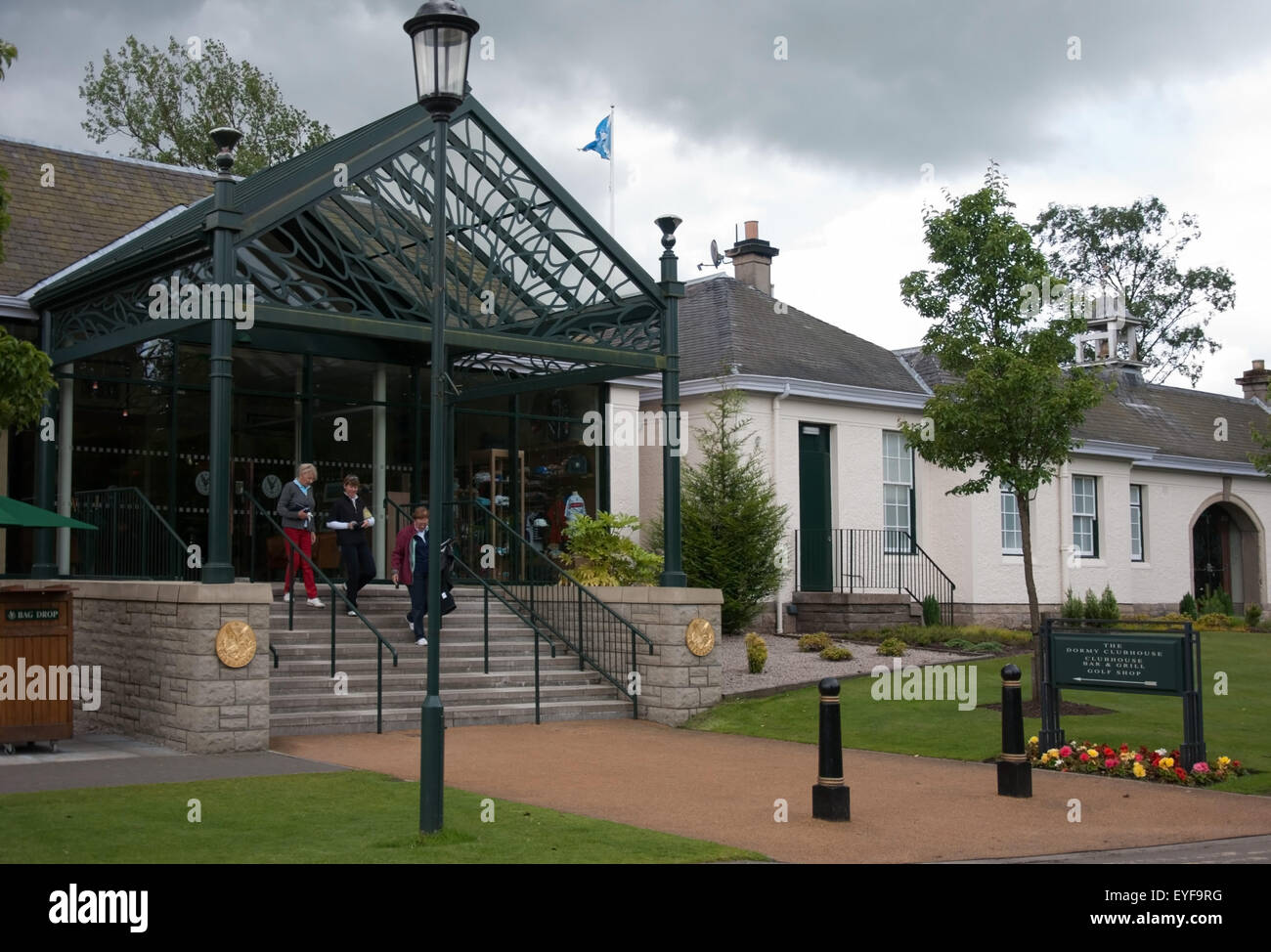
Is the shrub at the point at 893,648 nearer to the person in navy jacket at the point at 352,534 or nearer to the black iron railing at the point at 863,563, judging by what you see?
the black iron railing at the point at 863,563

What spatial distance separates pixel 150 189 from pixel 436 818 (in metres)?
14.1

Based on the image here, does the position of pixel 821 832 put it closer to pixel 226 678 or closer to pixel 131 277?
pixel 226 678

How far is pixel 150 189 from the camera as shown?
63.8 ft

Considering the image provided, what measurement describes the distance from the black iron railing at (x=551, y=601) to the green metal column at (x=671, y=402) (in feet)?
2.75

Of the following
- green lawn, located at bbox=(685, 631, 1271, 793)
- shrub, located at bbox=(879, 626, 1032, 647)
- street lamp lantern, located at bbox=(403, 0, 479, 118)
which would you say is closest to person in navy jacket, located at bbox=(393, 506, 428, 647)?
green lawn, located at bbox=(685, 631, 1271, 793)

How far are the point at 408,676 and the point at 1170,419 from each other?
2508 centimetres

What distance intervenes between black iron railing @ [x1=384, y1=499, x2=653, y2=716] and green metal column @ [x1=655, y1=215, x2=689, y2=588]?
840 millimetres

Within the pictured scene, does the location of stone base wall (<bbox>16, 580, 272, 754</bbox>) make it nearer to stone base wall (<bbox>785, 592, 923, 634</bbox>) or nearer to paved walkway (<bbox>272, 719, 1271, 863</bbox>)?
paved walkway (<bbox>272, 719, 1271, 863</bbox>)

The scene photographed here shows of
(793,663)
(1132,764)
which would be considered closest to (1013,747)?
(1132,764)

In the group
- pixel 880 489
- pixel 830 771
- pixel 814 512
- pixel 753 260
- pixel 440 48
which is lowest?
pixel 830 771

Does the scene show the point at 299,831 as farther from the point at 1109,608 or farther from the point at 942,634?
the point at 1109,608

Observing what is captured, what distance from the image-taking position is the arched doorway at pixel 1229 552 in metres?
33.0

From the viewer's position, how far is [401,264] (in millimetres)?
15438

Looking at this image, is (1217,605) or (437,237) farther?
(1217,605)
